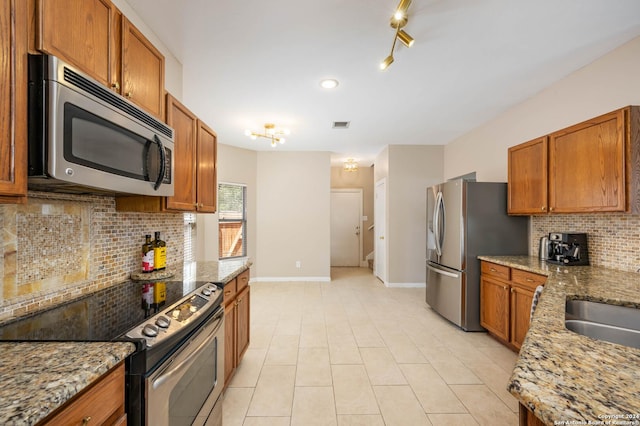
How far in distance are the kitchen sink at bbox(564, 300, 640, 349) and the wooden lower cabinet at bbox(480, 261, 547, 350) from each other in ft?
2.74

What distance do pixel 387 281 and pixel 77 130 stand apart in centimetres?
493

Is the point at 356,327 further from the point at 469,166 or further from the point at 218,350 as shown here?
the point at 469,166

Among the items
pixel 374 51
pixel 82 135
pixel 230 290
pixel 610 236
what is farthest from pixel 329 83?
pixel 610 236

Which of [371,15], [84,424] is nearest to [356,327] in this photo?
[84,424]

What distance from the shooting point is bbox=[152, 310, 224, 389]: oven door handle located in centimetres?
104

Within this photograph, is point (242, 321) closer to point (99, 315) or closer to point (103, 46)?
point (99, 315)

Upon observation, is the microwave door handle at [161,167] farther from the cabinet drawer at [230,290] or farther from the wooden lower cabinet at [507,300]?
the wooden lower cabinet at [507,300]

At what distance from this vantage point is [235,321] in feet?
7.11

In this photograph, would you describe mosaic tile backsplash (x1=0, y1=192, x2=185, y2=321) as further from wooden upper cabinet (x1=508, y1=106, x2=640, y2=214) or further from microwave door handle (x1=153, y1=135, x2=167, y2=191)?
wooden upper cabinet (x1=508, y1=106, x2=640, y2=214)

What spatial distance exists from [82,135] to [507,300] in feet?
11.3

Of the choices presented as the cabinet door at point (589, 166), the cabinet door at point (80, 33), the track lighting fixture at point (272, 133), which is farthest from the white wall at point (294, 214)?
the cabinet door at point (80, 33)

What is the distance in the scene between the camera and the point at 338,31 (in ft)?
6.79

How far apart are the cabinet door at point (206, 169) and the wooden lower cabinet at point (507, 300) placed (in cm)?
294

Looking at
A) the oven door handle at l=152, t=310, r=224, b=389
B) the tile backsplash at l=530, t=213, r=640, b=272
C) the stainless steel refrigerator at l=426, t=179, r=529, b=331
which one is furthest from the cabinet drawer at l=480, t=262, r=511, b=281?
the oven door handle at l=152, t=310, r=224, b=389
